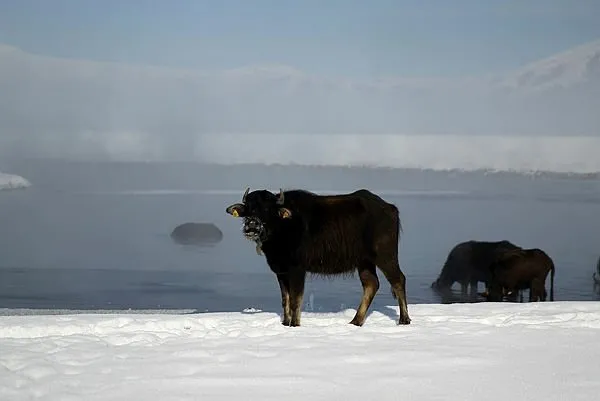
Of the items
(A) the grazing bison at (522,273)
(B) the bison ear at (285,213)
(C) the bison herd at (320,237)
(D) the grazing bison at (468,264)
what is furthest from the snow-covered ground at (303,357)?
(D) the grazing bison at (468,264)

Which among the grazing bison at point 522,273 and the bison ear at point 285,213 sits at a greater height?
the bison ear at point 285,213

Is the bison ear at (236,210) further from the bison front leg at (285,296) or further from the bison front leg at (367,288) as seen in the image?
the bison front leg at (367,288)

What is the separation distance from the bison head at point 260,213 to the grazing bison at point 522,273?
12.2 feet

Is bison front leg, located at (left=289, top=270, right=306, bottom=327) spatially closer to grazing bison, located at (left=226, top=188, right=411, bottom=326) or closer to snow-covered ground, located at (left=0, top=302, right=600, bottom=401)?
grazing bison, located at (left=226, top=188, right=411, bottom=326)

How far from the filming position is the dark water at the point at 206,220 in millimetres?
9953

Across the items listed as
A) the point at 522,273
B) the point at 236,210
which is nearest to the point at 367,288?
the point at 236,210

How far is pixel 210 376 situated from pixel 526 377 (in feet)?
5.67

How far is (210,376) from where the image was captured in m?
4.81

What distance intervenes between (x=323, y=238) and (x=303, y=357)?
44.4 inches

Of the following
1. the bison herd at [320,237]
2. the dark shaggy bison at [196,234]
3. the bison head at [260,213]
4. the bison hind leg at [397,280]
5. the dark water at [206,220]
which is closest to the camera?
the bison head at [260,213]

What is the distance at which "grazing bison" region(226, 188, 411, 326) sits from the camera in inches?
239

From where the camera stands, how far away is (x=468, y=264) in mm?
10172

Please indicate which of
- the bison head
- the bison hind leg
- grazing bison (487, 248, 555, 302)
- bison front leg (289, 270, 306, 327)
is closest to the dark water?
grazing bison (487, 248, 555, 302)

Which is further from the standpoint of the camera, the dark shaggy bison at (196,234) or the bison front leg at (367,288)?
the dark shaggy bison at (196,234)
